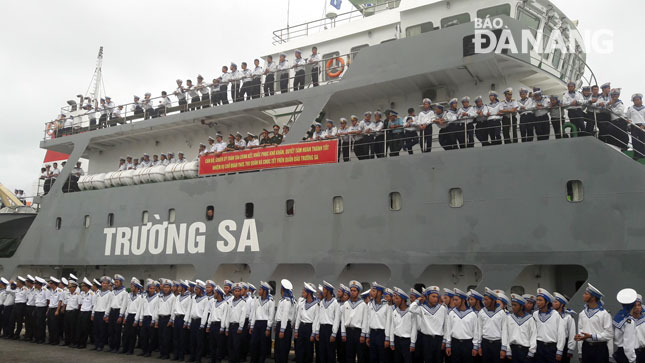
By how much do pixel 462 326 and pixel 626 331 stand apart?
211 cm

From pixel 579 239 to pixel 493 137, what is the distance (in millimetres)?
2525

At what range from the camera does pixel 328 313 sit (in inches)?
356

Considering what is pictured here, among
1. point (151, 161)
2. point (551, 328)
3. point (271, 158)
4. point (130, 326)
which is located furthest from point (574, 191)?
point (151, 161)

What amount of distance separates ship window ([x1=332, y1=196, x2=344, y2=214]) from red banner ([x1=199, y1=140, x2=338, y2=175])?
855 millimetres

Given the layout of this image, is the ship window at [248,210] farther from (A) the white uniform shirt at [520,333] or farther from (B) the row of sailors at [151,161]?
(A) the white uniform shirt at [520,333]

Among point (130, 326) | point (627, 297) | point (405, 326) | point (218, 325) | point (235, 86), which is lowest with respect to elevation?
point (130, 326)

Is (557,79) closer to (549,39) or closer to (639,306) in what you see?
(549,39)

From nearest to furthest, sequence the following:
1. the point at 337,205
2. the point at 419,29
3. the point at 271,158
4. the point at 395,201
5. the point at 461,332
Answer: the point at 461,332 → the point at 395,201 → the point at 337,205 → the point at 271,158 → the point at 419,29

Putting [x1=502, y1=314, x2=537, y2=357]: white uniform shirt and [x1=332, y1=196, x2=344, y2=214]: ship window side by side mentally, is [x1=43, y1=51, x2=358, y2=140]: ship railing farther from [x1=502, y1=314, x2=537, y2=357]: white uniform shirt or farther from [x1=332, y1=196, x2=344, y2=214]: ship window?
[x1=502, y1=314, x2=537, y2=357]: white uniform shirt

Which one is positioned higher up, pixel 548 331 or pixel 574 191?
pixel 574 191

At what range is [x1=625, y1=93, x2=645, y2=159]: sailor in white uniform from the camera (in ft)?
30.8

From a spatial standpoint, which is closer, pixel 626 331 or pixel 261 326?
pixel 626 331

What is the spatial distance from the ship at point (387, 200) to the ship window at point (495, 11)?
0.08ft

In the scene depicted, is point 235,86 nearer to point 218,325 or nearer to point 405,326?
point 218,325
